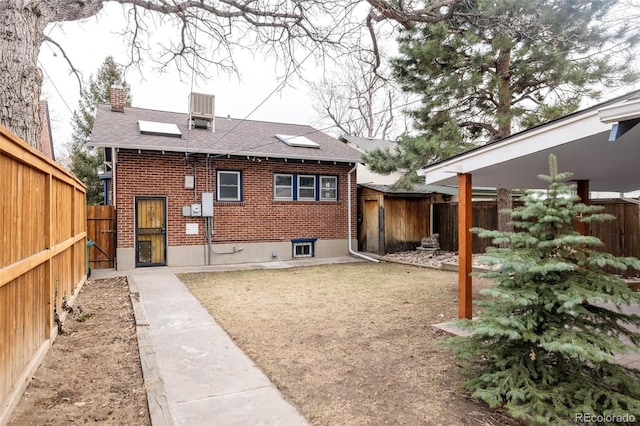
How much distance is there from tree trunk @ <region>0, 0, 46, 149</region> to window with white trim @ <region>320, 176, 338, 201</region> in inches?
341

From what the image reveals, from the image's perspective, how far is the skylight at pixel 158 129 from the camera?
11.4 meters

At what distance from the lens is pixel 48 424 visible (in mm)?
2855

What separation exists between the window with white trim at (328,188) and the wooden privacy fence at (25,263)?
29.0 ft

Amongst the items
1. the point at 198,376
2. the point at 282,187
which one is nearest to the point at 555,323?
the point at 198,376

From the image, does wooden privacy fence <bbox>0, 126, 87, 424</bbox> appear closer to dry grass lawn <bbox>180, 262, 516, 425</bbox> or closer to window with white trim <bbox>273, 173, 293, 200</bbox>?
dry grass lawn <bbox>180, 262, 516, 425</bbox>

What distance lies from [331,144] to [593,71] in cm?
822

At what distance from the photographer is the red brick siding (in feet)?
34.9

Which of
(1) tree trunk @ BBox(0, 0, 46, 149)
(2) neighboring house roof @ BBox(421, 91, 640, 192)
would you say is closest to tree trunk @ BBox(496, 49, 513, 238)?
(2) neighboring house roof @ BBox(421, 91, 640, 192)

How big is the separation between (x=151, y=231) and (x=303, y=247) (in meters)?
4.84

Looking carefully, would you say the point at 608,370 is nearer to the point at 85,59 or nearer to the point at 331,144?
the point at 85,59

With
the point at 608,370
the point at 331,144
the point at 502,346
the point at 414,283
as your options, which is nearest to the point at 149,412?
the point at 502,346

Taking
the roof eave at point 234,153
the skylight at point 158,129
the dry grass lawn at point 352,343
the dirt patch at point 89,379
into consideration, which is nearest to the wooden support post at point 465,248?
the dry grass lawn at point 352,343

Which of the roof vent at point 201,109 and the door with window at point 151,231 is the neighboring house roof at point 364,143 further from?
the door with window at point 151,231

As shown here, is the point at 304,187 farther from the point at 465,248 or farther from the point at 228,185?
the point at 465,248
